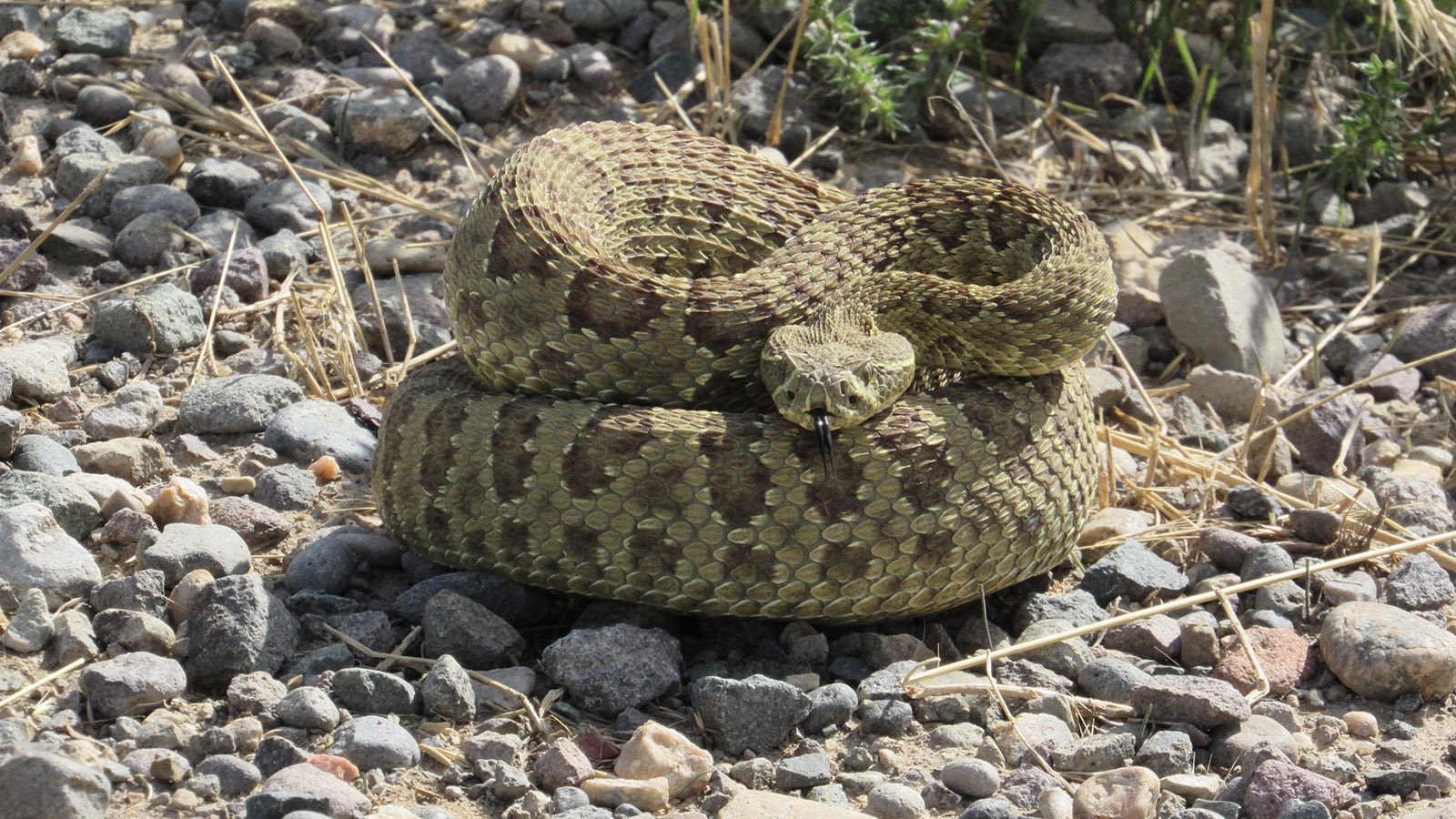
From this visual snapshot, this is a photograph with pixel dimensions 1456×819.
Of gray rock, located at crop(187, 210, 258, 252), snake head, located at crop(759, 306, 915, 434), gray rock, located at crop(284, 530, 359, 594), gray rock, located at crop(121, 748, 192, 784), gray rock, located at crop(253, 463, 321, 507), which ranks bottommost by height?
gray rock, located at crop(253, 463, 321, 507)

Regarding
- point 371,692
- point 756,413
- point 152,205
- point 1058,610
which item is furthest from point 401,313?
point 1058,610

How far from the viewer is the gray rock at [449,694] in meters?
4.68

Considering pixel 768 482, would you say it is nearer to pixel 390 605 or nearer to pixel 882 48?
pixel 390 605

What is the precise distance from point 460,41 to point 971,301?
464cm

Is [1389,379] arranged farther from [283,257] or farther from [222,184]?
[222,184]

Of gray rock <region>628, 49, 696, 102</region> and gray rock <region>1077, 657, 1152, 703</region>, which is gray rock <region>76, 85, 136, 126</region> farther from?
gray rock <region>1077, 657, 1152, 703</region>

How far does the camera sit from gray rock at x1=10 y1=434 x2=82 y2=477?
18.5 feet

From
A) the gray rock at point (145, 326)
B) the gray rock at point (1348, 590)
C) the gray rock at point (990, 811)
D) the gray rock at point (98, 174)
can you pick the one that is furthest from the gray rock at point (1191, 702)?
the gray rock at point (98, 174)

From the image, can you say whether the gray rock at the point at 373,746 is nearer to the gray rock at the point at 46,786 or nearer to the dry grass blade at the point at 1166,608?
the gray rock at the point at 46,786

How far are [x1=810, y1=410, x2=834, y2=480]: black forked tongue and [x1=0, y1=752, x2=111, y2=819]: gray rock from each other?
2413 mm

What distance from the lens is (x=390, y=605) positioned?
5449 millimetres

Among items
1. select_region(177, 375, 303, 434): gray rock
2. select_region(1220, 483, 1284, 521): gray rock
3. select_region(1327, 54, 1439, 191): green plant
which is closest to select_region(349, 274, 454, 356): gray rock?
select_region(177, 375, 303, 434): gray rock

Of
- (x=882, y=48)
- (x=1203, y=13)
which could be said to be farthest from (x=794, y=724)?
(x=1203, y=13)

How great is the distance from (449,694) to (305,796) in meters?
0.77
